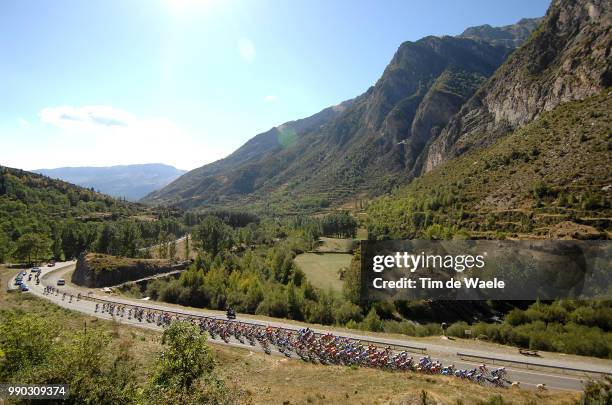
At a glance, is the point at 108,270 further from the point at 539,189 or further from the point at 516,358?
the point at 539,189

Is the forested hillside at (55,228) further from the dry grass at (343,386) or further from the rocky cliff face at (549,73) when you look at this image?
the rocky cliff face at (549,73)

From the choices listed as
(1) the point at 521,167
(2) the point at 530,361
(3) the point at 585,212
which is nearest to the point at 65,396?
(2) the point at 530,361

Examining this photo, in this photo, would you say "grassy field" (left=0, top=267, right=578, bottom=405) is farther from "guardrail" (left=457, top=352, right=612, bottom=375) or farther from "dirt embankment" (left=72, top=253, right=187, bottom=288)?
"dirt embankment" (left=72, top=253, right=187, bottom=288)

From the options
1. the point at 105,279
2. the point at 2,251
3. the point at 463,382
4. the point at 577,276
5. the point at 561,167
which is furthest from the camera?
the point at 2,251

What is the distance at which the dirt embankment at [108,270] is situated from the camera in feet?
250

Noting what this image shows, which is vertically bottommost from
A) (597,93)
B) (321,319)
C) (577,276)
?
(321,319)

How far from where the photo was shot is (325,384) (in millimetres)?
27031

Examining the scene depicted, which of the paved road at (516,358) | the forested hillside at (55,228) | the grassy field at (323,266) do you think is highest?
the forested hillside at (55,228)

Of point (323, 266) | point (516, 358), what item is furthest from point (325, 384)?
point (323, 266)

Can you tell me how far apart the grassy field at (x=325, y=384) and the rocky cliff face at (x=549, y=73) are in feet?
368

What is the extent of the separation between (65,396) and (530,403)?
1022 inches

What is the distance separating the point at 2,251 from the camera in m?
106

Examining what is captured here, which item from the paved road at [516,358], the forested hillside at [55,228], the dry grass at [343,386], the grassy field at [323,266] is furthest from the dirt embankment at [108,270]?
the dry grass at [343,386]

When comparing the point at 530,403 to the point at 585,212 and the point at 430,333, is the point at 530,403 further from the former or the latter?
the point at 585,212
